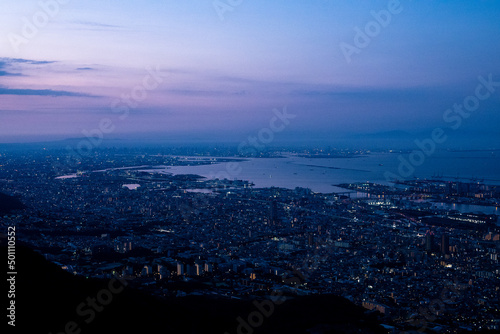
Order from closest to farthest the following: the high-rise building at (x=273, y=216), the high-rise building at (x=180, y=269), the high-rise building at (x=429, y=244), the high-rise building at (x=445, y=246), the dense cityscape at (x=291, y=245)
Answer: the dense cityscape at (x=291, y=245) < the high-rise building at (x=180, y=269) < the high-rise building at (x=445, y=246) < the high-rise building at (x=429, y=244) < the high-rise building at (x=273, y=216)

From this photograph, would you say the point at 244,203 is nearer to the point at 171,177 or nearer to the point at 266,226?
the point at 266,226

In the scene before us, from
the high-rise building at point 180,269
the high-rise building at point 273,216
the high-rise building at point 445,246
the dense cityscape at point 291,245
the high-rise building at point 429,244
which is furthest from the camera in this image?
the high-rise building at point 273,216

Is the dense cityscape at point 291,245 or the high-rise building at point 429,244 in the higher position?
the high-rise building at point 429,244

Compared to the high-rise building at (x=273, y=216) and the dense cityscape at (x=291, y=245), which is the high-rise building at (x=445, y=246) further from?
the high-rise building at (x=273, y=216)

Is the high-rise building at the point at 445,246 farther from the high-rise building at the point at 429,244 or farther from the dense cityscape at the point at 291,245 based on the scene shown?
the high-rise building at the point at 429,244

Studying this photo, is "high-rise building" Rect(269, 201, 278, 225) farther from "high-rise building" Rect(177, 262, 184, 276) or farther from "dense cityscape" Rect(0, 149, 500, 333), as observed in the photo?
"high-rise building" Rect(177, 262, 184, 276)

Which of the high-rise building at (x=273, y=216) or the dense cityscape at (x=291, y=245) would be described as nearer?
the dense cityscape at (x=291, y=245)

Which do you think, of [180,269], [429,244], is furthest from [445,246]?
[180,269]

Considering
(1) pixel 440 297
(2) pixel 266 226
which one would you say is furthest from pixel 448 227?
(1) pixel 440 297

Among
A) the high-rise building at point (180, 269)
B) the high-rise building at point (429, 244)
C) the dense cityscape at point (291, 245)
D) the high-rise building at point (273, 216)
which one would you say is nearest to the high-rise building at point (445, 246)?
the dense cityscape at point (291, 245)

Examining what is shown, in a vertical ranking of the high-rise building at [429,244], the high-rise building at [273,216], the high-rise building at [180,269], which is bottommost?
the high-rise building at [180,269]
